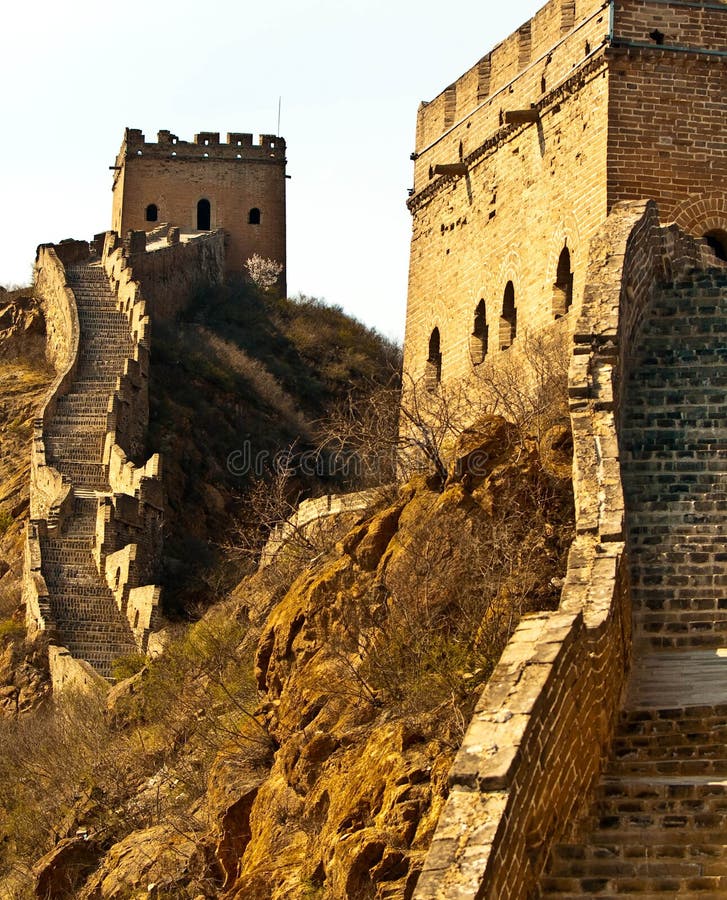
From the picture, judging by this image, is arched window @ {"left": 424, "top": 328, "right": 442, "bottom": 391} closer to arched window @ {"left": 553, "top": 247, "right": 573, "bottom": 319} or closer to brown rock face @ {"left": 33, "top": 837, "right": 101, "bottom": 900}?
arched window @ {"left": 553, "top": 247, "right": 573, "bottom": 319}

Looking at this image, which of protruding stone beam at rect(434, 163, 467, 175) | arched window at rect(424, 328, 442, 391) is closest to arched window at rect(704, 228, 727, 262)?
protruding stone beam at rect(434, 163, 467, 175)

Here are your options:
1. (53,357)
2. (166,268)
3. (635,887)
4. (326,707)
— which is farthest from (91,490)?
(635,887)

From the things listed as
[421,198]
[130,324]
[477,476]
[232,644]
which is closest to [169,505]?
[130,324]

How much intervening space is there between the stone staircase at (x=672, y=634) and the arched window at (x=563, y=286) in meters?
Answer: 4.18

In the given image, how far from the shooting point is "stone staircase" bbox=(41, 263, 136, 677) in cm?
3770

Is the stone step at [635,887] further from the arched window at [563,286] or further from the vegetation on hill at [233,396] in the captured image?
the vegetation on hill at [233,396]

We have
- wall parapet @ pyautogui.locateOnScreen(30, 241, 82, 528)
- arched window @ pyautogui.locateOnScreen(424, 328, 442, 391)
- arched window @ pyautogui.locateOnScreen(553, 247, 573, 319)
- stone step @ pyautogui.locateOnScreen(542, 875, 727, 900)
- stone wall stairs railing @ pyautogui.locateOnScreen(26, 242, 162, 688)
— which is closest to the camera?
stone step @ pyautogui.locateOnScreen(542, 875, 727, 900)

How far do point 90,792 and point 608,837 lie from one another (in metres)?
11.3

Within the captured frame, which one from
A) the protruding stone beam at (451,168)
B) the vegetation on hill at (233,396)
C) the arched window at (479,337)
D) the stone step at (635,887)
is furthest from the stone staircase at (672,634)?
A: the vegetation on hill at (233,396)

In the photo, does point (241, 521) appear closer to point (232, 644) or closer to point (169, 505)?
point (169, 505)

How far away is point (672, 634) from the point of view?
17.0 metres

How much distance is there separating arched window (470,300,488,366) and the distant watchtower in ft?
119

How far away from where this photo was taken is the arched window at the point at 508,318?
2708 centimetres

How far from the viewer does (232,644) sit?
26031mm
